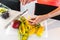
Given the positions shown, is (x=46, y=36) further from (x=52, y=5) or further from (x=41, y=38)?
(x=52, y=5)

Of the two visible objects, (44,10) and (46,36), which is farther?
(44,10)

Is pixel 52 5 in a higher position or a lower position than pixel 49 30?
higher

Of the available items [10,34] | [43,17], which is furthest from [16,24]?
[43,17]

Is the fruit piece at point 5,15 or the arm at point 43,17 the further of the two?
the fruit piece at point 5,15

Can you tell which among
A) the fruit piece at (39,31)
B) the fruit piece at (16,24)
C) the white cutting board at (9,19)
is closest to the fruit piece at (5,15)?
the white cutting board at (9,19)

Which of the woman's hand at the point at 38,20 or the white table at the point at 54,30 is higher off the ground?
the woman's hand at the point at 38,20

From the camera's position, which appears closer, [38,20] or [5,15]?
[38,20]

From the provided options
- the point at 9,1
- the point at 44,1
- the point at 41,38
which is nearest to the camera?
the point at 41,38

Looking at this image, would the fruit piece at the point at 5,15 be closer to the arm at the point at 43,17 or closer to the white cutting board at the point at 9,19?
the white cutting board at the point at 9,19

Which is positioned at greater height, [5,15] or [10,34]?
[5,15]

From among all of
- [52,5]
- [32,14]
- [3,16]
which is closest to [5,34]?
[3,16]

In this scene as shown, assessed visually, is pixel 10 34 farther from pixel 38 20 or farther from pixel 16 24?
pixel 38 20

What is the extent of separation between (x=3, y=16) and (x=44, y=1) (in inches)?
12.0

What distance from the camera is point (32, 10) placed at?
100 cm
